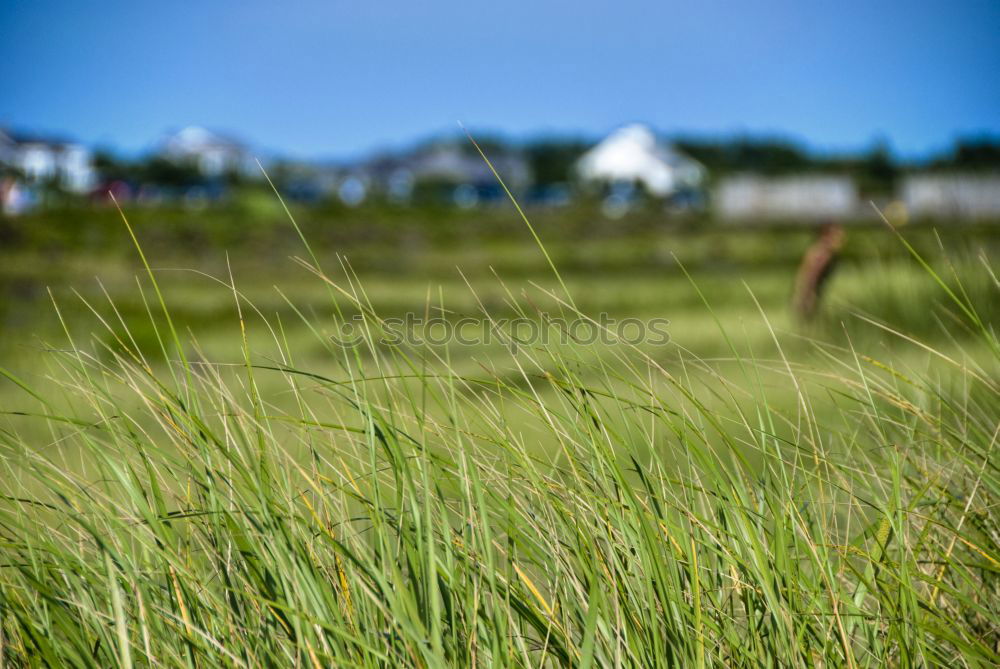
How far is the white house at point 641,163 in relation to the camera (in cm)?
8831

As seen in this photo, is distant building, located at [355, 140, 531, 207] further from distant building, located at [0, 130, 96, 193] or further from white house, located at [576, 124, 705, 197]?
distant building, located at [0, 130, 96, 193]

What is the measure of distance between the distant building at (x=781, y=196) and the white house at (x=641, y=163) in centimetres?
4195

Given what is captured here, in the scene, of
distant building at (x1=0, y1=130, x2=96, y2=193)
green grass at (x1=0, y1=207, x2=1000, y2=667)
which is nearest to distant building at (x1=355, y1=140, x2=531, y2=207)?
distant building at (x1=0, y1=130, x2=96, y2=193)

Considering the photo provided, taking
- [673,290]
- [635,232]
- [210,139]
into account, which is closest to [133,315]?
[673,290]

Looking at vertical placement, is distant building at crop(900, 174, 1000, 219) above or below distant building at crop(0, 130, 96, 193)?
below

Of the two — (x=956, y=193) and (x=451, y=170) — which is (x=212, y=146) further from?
(x=956, y=193)

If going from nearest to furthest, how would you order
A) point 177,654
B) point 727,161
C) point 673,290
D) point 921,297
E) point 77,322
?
point 177,654
point 921,297
point 77,322
point 673,290
point 727,161

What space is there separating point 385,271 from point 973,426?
2470 cm

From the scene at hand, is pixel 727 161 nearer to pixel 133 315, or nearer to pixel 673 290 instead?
pixel 673 290

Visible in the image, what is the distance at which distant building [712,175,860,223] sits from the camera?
1704 inches

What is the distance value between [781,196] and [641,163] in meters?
46.4

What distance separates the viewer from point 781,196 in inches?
1740

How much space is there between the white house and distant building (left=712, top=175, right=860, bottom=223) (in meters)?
42.0

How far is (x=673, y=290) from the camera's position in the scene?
73.4 ft
